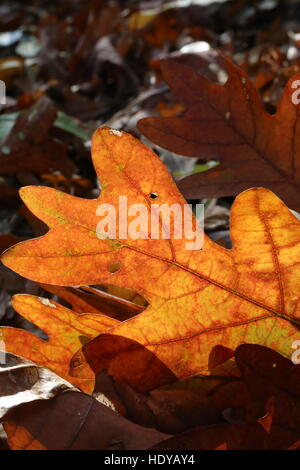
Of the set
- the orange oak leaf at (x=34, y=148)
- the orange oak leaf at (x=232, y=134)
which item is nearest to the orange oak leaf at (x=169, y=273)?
the orange oak leaf at (x=232, y=134)

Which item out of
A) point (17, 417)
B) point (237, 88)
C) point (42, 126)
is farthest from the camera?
point (42, 126)

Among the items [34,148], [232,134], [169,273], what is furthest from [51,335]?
[34,148]

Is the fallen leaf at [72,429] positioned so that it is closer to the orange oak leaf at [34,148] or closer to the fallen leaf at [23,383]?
the fallen leaf at [23,383]

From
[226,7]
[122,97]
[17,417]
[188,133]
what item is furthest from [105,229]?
[226,7]

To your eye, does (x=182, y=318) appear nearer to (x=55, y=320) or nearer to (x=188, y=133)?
(x=55, y=320)

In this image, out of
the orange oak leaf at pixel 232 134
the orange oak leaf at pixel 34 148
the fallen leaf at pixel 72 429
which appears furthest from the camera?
the orange oak leaf at pixel 34 148
